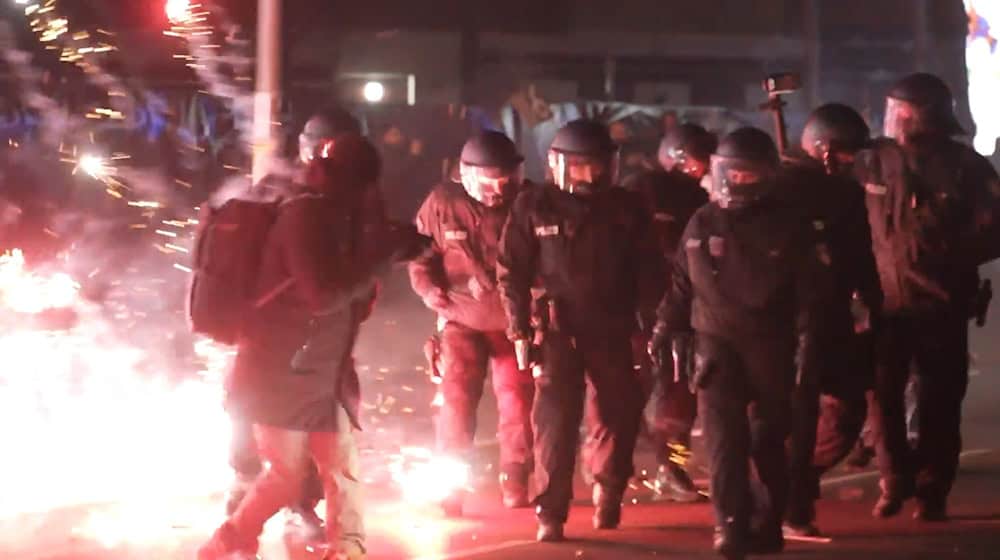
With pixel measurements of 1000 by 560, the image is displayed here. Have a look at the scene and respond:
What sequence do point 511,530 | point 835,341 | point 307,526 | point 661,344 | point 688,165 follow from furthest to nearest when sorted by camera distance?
point 688,165 → point 511,530 → point 835,341 → point 307,526 → point 661,344

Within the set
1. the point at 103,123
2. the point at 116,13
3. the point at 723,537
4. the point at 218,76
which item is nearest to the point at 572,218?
the point at 723,537

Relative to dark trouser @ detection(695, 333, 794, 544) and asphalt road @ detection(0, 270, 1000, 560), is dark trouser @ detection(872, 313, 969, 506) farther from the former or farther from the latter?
dark trouser @ detection(695, 333, 794, 544)

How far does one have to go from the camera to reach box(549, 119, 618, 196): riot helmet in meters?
8.20

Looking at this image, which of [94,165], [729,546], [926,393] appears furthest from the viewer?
[94,165]

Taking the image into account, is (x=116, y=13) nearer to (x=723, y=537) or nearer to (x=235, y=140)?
(x=235, y=140)

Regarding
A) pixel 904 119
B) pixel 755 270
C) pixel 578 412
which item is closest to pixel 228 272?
pixel 578 412

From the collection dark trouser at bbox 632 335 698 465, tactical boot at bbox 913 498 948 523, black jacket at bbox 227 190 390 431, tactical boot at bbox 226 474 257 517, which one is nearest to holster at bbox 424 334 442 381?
dark trouser at bbox 632 335 698 465

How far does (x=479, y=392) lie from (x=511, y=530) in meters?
0.92

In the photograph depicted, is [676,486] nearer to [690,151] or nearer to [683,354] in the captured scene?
[683,354]

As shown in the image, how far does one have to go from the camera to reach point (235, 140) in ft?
85.0

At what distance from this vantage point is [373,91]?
1326 inches

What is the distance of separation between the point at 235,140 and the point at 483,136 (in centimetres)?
1766

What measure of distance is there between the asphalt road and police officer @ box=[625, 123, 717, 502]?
19 centimetres

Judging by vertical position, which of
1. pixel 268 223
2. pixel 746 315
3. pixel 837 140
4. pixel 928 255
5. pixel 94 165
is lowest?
pixel 94 165
